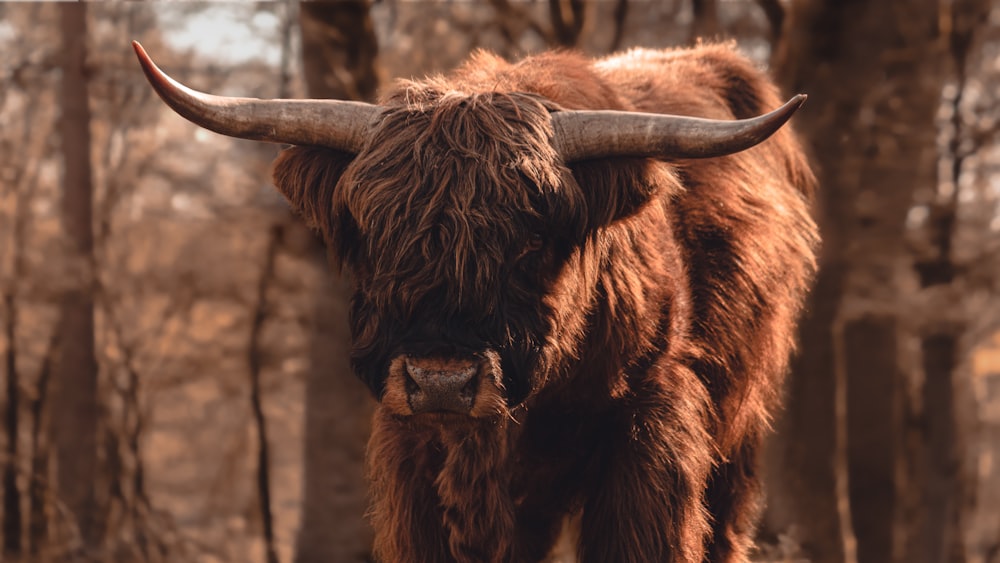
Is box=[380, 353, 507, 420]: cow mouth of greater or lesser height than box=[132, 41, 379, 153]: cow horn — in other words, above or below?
below

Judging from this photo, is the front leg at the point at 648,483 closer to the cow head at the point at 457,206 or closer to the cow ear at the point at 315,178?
the cow head at the point at 457,206

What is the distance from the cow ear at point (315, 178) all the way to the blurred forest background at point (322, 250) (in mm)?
4392

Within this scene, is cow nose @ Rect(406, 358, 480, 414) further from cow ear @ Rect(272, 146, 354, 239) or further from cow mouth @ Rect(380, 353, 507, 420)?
cow ear @ Rect(272, 146, 354, 239)

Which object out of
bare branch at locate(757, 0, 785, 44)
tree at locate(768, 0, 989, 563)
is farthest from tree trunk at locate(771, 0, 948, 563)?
bare branch at locate(757, 0, 785, 44)

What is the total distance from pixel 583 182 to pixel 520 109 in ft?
1.04

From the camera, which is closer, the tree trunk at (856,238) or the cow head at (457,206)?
the cow head at (457,206)

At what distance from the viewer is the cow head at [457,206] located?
360 centimetres

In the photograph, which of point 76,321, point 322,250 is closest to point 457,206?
point 322,250

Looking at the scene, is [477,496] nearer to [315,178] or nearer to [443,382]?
[443,382]

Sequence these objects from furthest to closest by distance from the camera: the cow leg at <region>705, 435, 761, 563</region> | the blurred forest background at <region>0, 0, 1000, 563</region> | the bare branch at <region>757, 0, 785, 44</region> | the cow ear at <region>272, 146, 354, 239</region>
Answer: the bare branch at <region>757, 0, 785, 44</region>
the blurred forest background at <region>0, 0, 1000, 563</region>
the cow leg at <region>705, 435, 761, 563</region>
the cow ear at <region>272, 146, 354, 239</region>

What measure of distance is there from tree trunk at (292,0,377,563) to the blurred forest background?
2cm

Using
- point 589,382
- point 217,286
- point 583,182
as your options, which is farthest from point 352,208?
point 217,286

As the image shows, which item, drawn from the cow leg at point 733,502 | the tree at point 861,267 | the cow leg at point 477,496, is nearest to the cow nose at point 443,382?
the cow leg at point 477,496

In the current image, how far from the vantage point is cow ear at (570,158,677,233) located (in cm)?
399
